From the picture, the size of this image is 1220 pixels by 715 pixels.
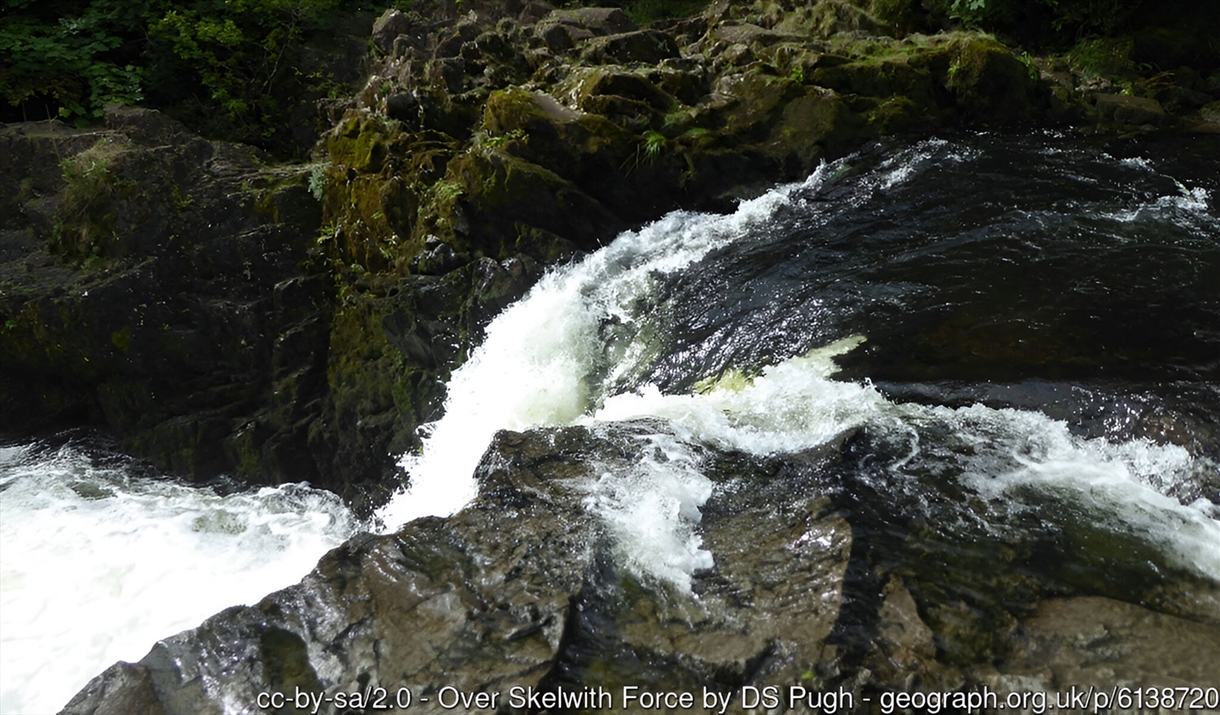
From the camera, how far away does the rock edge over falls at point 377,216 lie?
796cm

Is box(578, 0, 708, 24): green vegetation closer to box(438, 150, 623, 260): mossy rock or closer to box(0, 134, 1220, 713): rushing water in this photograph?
box(0, 134, 1220, 713): rushing water

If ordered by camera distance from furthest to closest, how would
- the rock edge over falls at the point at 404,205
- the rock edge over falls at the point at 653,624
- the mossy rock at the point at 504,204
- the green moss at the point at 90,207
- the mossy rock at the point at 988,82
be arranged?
the mossy rock at the point at 988,82
the green moss at the point at 90,207
the rock edge over falls at the point at 404,205
the mossy rock at the point at 504,204
the rock edge over falls at the point at 653,624

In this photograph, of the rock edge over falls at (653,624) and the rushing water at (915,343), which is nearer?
the rock edge over falls at (653,624)

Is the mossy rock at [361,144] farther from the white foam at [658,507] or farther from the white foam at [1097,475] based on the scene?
the white foam at [1097,475]

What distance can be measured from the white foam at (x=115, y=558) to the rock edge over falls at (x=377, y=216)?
0.68 m

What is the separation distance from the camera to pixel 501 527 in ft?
13.1

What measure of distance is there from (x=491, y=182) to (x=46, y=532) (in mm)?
5411

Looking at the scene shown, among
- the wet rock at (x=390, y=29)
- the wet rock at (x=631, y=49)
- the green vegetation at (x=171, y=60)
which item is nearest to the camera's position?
the wet rock at (x=631, y=49)

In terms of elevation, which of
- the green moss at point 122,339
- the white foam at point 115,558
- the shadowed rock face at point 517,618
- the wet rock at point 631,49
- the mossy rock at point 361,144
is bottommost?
the white foam at point 115,558

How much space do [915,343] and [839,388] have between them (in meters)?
0.85

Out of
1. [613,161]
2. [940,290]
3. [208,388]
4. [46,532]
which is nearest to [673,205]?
[613,161]

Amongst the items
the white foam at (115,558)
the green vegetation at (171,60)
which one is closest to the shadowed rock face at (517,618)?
the white foam at (115,558)

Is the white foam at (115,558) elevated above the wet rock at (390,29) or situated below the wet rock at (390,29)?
below

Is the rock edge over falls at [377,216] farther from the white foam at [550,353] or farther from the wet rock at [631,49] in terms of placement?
the white foam at [550,353]
